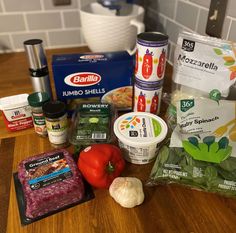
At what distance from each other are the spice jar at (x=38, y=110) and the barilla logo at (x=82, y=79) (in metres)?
0.08

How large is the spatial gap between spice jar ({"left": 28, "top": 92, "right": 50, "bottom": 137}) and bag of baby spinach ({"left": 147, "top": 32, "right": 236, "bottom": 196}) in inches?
12.5

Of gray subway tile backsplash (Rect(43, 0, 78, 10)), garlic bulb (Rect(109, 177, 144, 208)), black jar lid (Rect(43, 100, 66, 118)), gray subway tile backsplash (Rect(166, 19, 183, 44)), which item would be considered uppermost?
gray subway tile backsplash (Rect(43, 0, 78, 10))

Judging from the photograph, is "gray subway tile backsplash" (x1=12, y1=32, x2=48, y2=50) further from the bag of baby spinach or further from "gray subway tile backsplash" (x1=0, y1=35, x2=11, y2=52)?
the bag of baby spinach

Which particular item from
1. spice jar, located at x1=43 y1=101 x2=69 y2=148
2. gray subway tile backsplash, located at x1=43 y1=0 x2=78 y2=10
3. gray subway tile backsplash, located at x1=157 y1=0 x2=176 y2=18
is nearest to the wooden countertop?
spice jar, located at x1=43 y1=101 x2=69 y2=148

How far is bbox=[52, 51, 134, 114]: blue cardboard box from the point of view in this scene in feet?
2.31

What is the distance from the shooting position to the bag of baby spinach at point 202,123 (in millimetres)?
537

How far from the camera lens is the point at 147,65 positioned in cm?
66

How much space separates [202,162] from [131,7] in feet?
2.61

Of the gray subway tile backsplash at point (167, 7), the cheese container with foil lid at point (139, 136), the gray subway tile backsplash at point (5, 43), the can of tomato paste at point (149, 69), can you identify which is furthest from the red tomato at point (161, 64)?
the gray subway tile backsplash at point (5, 43)

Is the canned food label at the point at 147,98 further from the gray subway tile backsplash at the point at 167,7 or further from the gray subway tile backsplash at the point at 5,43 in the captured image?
the gray subway tile backsplash at the point at 5,43

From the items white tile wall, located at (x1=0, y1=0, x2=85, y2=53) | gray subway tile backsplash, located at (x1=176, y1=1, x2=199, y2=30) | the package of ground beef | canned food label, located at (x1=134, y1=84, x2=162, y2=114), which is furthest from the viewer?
white tile wall, located at (x1=0, y1=0, x2=85, y2=53)

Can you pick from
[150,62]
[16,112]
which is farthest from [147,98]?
[16,112]

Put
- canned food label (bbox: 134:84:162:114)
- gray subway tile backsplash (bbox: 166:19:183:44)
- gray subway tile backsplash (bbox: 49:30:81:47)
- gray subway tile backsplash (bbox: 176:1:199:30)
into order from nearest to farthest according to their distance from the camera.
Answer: canned food label (bbox: 134:84:162:114) → gray subway tile backsplash (bbox: 176:1:199:30) → gray subway tile backsplash (bbox: 166:19:183:44) → gray subway tile backsplash (bbox: 49:30:81:47)

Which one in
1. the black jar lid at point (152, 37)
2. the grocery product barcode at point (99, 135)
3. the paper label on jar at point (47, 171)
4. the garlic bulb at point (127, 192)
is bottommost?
the garlic bulb at point (127, 192)
